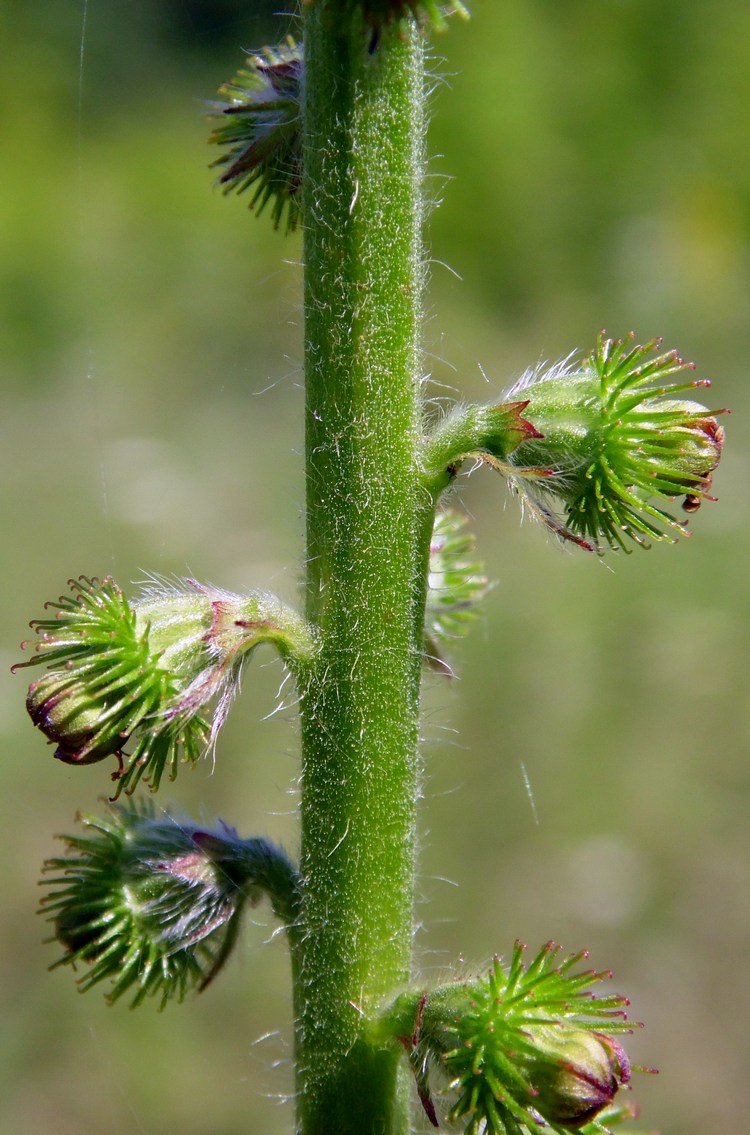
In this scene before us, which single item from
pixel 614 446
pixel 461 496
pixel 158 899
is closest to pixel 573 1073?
pixel 158 899

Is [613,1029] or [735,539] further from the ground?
[735,539]

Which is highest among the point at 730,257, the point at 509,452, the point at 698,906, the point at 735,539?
the point at 730,257

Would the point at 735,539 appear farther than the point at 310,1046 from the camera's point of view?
Yes

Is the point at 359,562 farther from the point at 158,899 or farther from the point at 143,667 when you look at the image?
the point at 158,899

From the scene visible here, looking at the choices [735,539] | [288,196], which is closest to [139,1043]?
[288,196]

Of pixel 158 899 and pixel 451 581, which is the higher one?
pixel 451 581

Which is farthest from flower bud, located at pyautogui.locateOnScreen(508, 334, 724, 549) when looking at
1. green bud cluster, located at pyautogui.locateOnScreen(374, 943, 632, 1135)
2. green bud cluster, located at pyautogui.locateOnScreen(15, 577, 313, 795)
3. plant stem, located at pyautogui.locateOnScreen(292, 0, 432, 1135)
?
green bud cluster, located at pyautogui.locateOnScreen(374, 943, 632, 1135)

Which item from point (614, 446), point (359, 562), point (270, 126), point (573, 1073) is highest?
point (270, 126)

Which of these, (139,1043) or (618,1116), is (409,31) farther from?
(139,1043)
